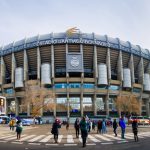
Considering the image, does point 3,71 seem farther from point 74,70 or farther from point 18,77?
point 74,70

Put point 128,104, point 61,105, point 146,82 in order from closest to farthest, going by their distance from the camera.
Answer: point 128,104 → point 61,105 → point 146,82

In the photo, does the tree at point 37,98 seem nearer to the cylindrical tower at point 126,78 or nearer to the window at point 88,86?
the window at point 88,86

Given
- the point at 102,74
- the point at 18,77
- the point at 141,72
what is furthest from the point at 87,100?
the point at 18,77

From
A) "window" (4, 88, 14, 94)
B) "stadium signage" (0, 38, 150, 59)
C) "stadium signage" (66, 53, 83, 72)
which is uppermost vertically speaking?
"stadium signage" (0, 38, 150, 59)

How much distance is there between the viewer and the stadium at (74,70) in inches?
3374

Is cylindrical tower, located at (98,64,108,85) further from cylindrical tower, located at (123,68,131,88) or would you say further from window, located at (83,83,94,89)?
cylindrical tower, located at (123,68,131,88)

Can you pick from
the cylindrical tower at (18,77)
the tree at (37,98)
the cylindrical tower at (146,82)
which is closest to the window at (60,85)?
the cylindrical tower at (18,77)

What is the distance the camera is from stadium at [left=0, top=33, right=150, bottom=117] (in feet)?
281

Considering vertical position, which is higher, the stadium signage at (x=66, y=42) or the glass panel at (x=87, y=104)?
the stadium signage at (x=66, y=42)

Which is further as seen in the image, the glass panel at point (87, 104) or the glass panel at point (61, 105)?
the glass panel at point (87, 104)

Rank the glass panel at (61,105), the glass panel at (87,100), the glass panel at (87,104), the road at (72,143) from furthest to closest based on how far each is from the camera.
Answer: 1. the glass panel at (87,100)
2. the glass panel at (87,104)
3. the glass panel at (61,105)
4. the road at (72,143)

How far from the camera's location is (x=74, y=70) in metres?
84.4

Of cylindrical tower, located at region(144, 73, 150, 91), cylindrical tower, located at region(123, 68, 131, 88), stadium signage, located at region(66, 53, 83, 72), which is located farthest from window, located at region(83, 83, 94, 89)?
cylindrical tower, located at region(144, 73, 150, 91)

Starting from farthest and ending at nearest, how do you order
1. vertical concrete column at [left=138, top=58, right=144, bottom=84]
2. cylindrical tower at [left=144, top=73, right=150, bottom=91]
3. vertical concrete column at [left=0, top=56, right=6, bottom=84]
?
cylindrical tower at [left=144, top=73, right=150, bottom=91] → vertical concrete column at [left=138, top=58, right=144, bottom=84] → vertical concrete column at [left=0, top=56, right=6, bottom=84]
